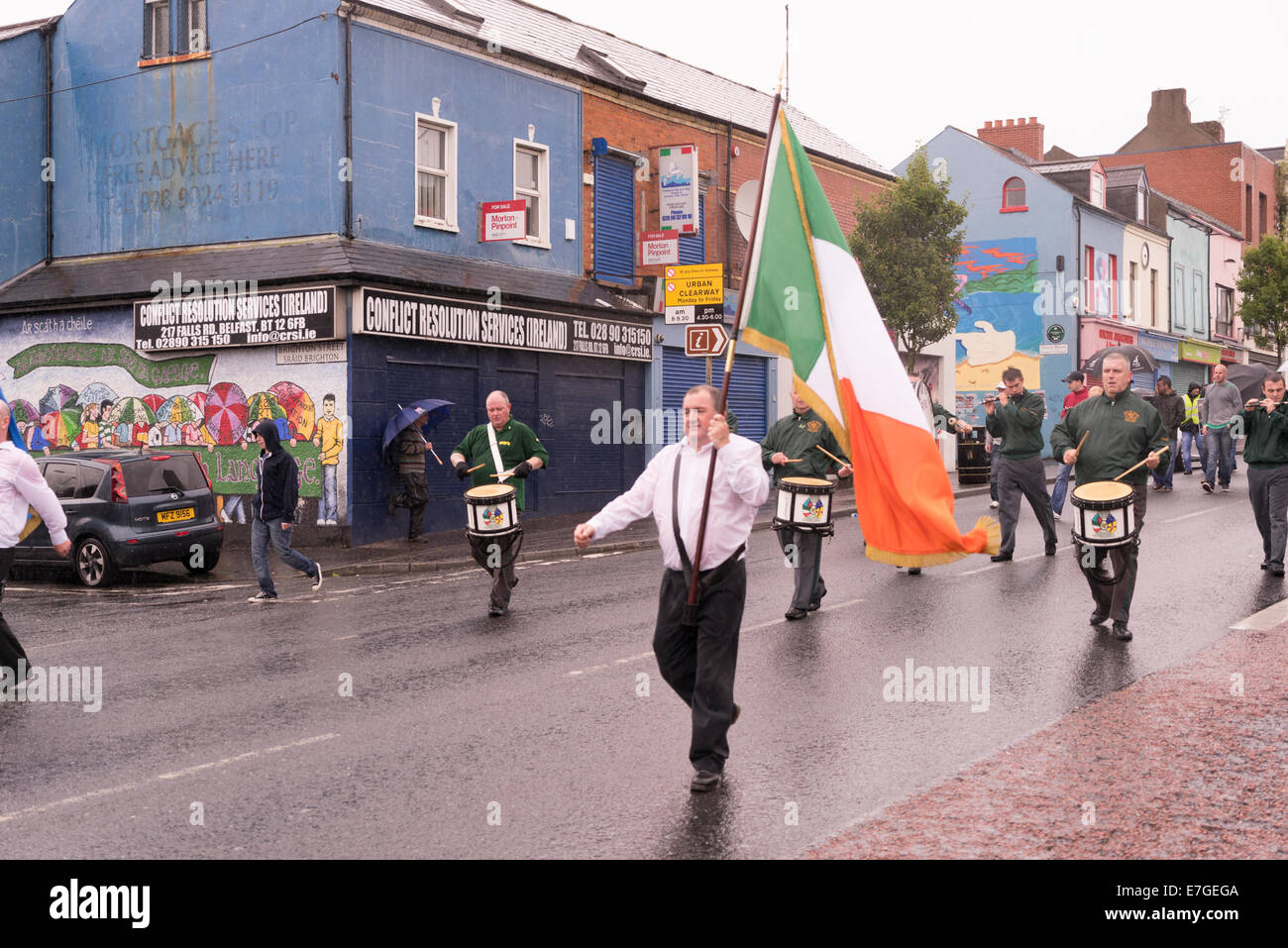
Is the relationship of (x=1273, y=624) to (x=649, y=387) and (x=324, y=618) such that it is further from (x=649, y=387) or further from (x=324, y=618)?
(x=649, y=387)

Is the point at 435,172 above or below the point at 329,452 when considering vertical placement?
above

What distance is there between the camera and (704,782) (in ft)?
19.6

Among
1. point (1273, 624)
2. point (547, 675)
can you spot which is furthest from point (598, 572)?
point (1273, 624)

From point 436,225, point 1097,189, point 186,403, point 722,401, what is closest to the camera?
point 722,401

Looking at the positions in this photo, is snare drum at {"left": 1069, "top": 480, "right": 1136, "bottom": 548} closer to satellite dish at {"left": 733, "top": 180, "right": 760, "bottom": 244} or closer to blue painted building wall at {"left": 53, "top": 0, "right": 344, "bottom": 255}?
blue painted building wall at {"left": 53, "top": 0, "right": 344, "bottom": 255}

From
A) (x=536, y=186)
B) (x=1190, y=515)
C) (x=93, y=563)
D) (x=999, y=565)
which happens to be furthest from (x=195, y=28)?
(x=1190, y=515)

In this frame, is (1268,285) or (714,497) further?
(1268,285)

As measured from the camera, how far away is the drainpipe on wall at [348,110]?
63.6 feet

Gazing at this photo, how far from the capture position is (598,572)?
1496cm

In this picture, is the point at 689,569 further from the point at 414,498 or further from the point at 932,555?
the point at 414,498

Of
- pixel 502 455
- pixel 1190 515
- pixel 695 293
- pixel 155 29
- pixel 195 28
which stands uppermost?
pixel 155 29

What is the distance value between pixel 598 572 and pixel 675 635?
8.70 metres

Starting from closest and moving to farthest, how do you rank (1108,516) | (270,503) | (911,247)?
(1108,516)
(270,503)
(911,247)

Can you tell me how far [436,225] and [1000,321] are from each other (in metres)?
27.1
